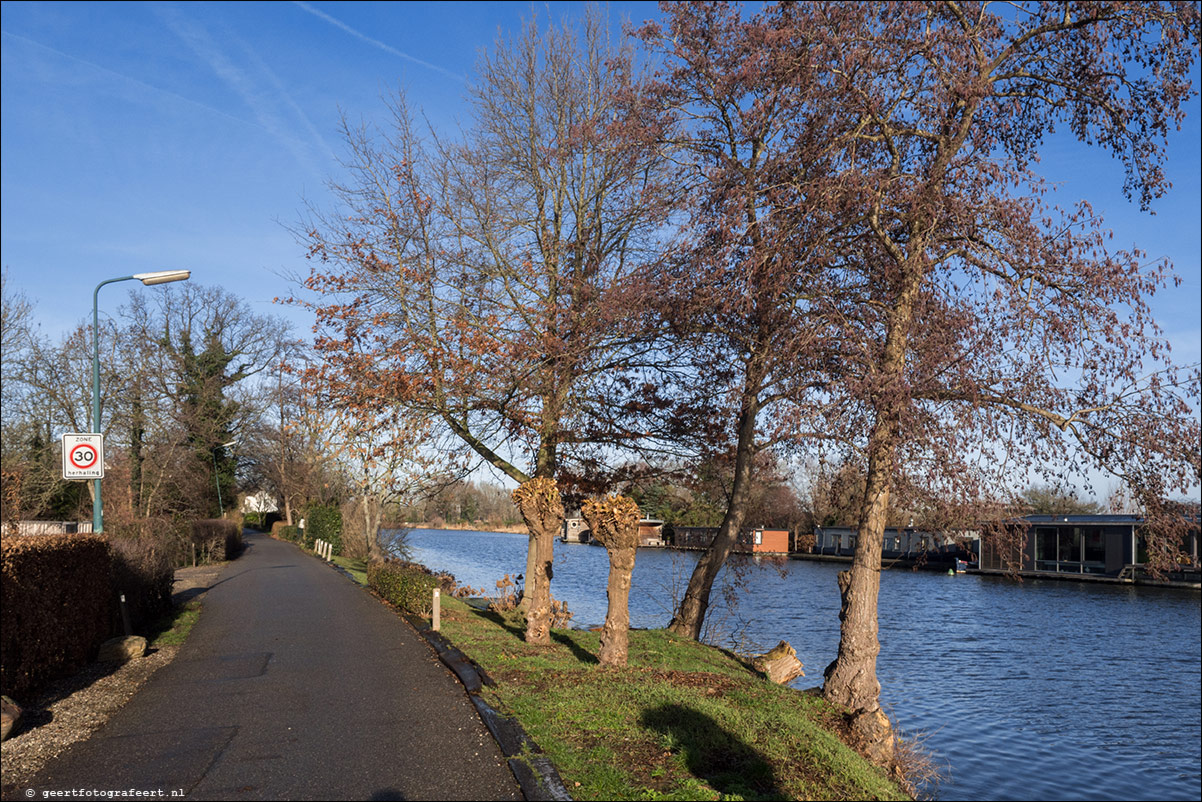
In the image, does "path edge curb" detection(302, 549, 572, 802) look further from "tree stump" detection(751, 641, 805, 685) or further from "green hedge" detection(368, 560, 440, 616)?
"tree stump" detection(751, 641, 805, 685)

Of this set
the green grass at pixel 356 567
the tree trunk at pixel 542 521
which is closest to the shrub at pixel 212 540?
the green grass at pixel 356 567

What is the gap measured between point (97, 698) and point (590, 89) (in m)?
14.2

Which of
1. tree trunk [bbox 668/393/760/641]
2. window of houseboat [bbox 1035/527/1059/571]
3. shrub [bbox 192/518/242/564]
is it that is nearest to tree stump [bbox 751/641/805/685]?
tree trunk [bbox 668/393/760/641]

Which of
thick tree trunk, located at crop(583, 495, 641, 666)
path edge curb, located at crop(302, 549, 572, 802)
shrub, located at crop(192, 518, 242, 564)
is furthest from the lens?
shrub, located at crop(192, 518, 242, 564)

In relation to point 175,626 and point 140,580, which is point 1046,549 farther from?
point 140,580

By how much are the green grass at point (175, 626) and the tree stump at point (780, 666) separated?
9145mm

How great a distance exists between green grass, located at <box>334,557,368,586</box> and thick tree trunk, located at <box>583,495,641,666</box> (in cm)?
1405

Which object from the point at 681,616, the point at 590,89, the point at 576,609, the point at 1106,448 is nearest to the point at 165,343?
the point at 576,609

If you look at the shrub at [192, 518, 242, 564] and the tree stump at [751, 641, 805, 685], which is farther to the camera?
the shrub at [192, 518, 242, 564]

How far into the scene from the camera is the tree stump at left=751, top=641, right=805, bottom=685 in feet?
46.3

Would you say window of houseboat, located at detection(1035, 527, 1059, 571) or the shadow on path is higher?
window of houseboat, located at detection(1035, 527, 1059, 571)

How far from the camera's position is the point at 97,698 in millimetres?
9234

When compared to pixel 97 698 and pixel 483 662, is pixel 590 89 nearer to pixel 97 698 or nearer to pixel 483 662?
pixel 483 662

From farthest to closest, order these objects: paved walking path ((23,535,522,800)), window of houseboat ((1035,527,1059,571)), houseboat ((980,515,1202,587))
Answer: window of houseboat ((1035,527,1059,571))
houseboat ((980,515,1202,587))
paved walking path ((23,535,522,800))
